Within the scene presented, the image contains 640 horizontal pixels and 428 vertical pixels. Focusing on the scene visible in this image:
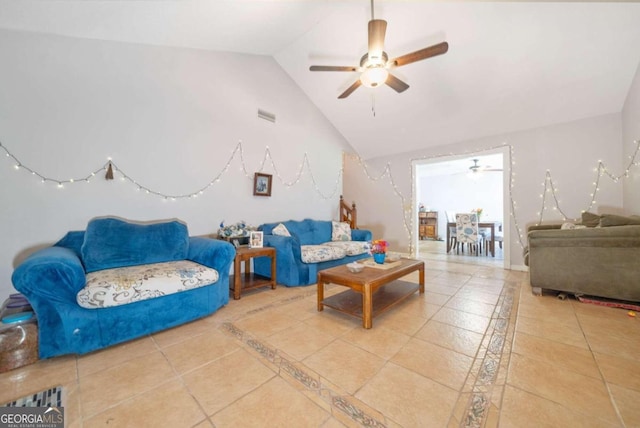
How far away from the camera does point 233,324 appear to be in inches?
87.5

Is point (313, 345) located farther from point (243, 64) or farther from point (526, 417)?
point (243, 64)

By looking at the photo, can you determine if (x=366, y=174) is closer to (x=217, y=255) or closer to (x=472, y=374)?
(x=217, y=255)

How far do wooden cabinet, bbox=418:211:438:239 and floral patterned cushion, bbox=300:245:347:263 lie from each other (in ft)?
19.8

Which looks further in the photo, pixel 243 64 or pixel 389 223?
pixel 389 223

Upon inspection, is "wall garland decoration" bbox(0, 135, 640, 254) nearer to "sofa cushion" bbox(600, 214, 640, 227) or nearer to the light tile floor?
"sofa cushion" bbox(600, 214, 640, 227)

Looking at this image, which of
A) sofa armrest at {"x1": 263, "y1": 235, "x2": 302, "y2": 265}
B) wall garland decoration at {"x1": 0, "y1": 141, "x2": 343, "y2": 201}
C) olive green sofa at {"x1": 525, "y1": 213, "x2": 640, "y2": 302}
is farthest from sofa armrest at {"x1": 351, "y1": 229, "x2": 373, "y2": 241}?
olive green sofa at {"x1": 525, "y1": 213, "x2": 640, "y2": 302}

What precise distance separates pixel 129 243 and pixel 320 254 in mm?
2167

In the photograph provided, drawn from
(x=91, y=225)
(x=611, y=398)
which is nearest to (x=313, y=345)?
(x=611, y=398)

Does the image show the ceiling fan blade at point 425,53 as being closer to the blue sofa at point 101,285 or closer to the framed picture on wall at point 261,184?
the framed picture on wall at point 261,184

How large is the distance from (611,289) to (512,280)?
108 cm

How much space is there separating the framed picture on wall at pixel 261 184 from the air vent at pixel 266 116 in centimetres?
97

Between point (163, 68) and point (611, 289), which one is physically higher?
point (163, 68)

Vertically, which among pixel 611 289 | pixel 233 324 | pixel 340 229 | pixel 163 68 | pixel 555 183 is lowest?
pixel 233 324

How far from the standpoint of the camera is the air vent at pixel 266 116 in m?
4.09
